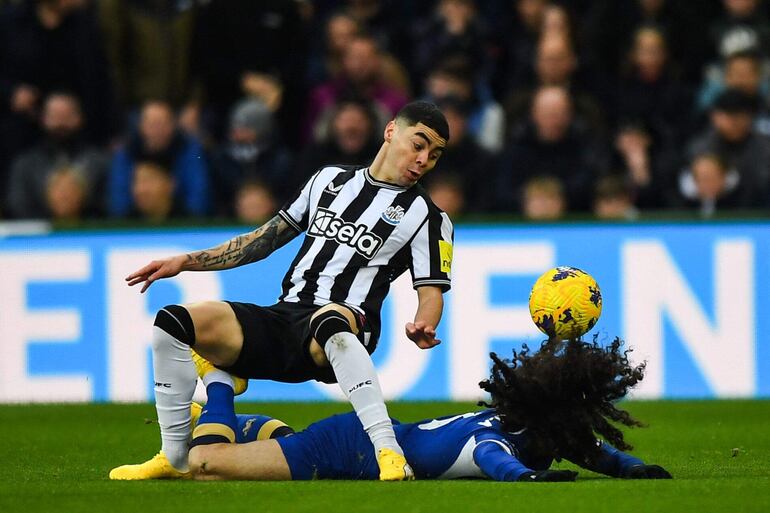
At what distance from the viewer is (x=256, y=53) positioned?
1373 cm

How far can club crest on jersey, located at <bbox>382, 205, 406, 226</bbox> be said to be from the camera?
7.07 meters

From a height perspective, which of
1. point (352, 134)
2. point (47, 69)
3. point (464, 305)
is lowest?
point (464, 305)

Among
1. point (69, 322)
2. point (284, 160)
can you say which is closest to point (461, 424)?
point (69, 322)

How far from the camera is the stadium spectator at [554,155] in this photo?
12.5 meters

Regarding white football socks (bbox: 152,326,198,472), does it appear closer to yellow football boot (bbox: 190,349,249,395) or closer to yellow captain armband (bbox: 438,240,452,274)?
yellow football boot (bbox: 190,349,249,395)

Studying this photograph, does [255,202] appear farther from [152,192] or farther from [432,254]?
[432,254]

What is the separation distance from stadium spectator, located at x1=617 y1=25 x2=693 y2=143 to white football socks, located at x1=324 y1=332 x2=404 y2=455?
7308 millimetres

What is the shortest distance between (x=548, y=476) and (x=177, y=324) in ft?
5.77

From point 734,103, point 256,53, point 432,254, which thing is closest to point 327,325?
point 432,254

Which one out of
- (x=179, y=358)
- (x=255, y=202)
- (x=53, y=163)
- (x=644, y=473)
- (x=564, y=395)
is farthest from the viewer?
(x=53, y=163)

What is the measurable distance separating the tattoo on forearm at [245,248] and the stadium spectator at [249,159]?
5.47m

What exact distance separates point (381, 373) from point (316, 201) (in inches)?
169

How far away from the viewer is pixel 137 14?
45.0 ft

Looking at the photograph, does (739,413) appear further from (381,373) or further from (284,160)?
(284,160)
